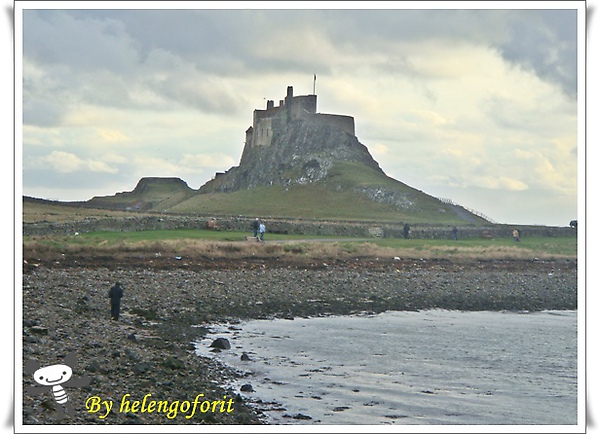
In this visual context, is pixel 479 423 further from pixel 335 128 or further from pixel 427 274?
pixel 335 128

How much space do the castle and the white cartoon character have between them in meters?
118

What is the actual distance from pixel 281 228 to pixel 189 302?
98.2 ft

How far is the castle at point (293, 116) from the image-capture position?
13188cm

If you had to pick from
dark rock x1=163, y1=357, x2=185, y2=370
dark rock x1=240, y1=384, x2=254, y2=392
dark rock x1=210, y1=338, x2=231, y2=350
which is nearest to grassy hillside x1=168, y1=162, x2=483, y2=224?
dark rock x1=210, y1=338, x2=231, y2=350

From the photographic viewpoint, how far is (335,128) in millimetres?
130500

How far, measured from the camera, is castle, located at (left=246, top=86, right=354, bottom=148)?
433 ft

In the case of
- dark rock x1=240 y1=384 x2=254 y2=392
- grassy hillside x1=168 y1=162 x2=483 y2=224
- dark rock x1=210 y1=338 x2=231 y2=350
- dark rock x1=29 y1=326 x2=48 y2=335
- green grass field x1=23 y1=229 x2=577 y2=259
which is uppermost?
grassy hillside x1=168 y1=162 x2=483 y2=224

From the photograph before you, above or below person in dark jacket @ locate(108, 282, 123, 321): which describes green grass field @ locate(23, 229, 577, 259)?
above

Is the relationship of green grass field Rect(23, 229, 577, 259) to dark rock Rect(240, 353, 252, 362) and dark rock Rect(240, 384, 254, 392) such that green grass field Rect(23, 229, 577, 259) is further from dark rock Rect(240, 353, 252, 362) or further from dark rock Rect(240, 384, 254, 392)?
dark rock Rect(240, 384, 254, 392)

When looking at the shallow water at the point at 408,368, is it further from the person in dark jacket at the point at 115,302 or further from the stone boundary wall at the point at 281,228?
the stone boundary wall at the point at 281,228

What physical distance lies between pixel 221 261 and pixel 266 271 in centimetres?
259

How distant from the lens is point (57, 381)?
43.8 feet

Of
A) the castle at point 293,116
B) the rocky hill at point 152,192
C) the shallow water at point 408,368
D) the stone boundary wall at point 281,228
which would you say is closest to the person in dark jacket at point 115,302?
the shallow water at point 408,368
